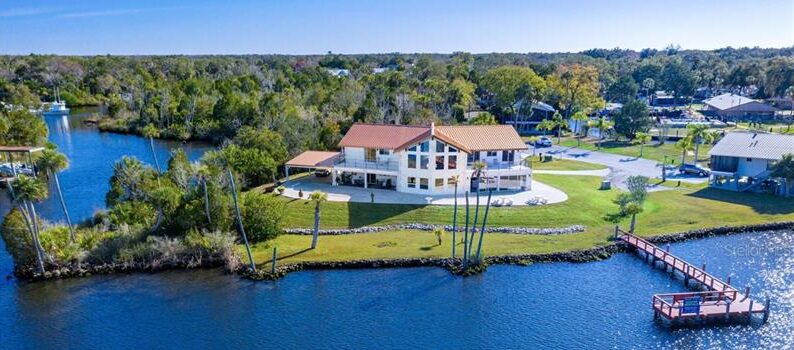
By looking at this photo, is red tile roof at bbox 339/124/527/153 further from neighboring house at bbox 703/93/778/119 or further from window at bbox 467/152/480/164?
neighboring house at bbox 703/93/778/119

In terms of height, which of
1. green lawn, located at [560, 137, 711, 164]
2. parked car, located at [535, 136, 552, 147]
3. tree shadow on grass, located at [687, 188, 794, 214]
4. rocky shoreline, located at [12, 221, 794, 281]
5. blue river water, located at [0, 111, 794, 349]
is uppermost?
parked car, located at [535, 136, 552, 147]

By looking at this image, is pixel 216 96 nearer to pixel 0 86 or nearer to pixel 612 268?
pixel 0 86

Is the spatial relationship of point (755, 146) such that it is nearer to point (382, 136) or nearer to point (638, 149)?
point (638, 149)

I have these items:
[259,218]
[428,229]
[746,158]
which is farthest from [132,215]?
[746,158]

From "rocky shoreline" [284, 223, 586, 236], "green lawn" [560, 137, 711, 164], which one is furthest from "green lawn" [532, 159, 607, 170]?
"rocky shoreline" [284, 223, 586, 236]

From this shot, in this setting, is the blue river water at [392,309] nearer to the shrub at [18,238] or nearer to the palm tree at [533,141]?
the shrub at [18,238]

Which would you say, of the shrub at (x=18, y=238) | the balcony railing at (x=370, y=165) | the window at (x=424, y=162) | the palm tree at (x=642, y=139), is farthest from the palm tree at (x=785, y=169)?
the shrub at (x=18, y=238)
